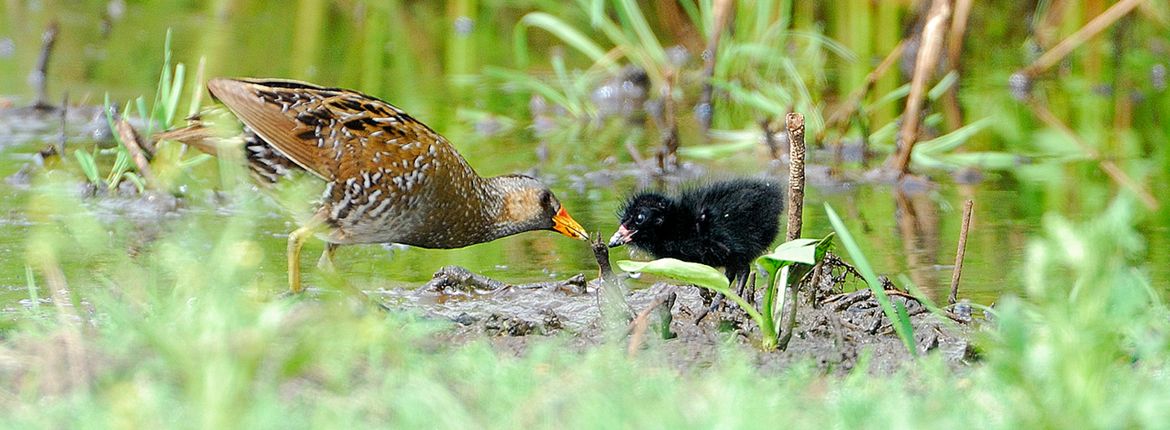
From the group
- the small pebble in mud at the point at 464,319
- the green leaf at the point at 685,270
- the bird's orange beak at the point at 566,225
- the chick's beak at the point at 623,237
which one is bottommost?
the small pebble in mud at the point at 464,319

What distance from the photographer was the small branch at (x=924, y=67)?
701 cm

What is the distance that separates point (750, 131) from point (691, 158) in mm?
544

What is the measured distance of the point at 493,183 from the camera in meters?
5.77

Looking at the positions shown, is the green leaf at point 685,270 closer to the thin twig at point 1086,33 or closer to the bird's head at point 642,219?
the bird's head at point 642,219

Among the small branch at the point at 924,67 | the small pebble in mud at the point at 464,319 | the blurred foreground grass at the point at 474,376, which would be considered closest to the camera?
the blurred foreground grass at the point at 474,376

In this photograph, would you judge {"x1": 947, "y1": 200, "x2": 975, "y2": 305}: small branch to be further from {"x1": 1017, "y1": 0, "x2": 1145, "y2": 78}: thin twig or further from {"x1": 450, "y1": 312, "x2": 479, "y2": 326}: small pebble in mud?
{"x1": 1017, "y1": 0, "x2": 1145, "y2": 78}: thin twig

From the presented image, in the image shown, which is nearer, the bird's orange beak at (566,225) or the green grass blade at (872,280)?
the green grass blade at (872,280)

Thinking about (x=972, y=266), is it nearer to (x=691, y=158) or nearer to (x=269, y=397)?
(x=691, y=158)

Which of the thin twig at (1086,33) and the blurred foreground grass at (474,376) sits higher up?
the thin twig at (1086,33)

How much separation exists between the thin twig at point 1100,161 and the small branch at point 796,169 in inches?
123

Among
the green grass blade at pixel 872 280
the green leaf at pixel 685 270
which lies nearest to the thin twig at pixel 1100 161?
the green grass blade at pixel 872 280

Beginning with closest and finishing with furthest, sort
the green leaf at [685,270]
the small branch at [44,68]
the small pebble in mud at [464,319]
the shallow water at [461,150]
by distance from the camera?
the green leaf at [685,270]
the small pebble in mud at [464,319]
the shallow water at [461,150]
the small branch at [44,68]

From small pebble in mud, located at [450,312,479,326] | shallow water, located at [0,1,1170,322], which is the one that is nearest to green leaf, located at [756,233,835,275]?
shallow water, located at [0,1,1170,322]

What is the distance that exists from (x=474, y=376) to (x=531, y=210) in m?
2.22
